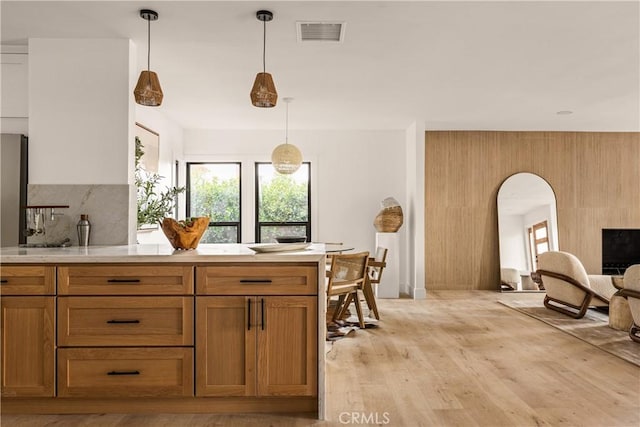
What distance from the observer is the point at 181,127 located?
7.78 meters

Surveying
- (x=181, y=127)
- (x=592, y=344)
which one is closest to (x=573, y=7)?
(x=592, y=344)

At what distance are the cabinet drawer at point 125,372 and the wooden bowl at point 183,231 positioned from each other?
692mm

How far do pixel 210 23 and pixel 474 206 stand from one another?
549 centimetres

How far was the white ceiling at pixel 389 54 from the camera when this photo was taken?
132 inches

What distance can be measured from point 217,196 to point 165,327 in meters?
5.34

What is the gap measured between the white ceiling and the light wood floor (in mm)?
2495

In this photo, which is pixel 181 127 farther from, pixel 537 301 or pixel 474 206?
pixel 537 301

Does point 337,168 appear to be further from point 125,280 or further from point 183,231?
point 125,280

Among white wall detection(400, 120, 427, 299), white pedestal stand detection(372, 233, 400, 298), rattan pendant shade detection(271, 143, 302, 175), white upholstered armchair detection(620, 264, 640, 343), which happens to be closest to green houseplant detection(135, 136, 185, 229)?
rattan pendant shade detection(271, 143, 302, 175)

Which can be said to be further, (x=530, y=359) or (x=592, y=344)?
(x=592, y=344)

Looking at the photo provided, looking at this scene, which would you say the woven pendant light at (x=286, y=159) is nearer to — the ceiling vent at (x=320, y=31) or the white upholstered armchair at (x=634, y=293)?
the ceiling vent at (x=320, y=31)

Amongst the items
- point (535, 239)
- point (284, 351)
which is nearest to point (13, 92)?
point (284, 351)

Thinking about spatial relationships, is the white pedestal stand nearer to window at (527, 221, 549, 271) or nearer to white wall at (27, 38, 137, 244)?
window at (527, 221, 549, 271)

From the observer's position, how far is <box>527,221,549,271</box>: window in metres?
7.69
